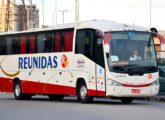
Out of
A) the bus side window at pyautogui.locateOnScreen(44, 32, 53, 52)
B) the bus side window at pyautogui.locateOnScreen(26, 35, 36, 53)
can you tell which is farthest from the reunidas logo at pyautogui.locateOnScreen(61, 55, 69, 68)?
the bus side window at pyautogui.locateOnScreen(26, 35, 36, 53)

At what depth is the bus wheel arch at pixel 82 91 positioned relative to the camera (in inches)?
922

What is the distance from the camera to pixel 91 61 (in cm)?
2312

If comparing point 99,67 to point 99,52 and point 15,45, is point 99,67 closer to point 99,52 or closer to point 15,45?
point 99,52

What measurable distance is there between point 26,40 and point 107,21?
572cm

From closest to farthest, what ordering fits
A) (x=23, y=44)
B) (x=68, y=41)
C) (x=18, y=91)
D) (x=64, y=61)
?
(x=68, y=41) < (x=64, y=61) < (x=23, y=44) < (x=18, y=91)

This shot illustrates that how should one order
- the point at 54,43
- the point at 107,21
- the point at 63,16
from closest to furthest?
the point at 107,21 < the point at 54,43 < the point at 63,16

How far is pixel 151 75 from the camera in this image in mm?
22641

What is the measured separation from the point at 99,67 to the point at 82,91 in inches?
63.3

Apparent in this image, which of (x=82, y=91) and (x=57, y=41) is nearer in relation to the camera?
(x=82, y=91)

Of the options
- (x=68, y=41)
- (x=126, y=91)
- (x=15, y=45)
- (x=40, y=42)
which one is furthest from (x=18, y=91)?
(x=126, y=91)

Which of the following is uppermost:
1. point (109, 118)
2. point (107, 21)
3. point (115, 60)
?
point (107, 21)

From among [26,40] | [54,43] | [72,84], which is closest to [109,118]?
[72,84]

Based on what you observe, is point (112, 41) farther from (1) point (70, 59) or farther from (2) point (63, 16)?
(2) point (63, 16)

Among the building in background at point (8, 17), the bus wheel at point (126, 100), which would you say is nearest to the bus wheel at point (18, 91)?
the bus wheel at point (126, 100)
